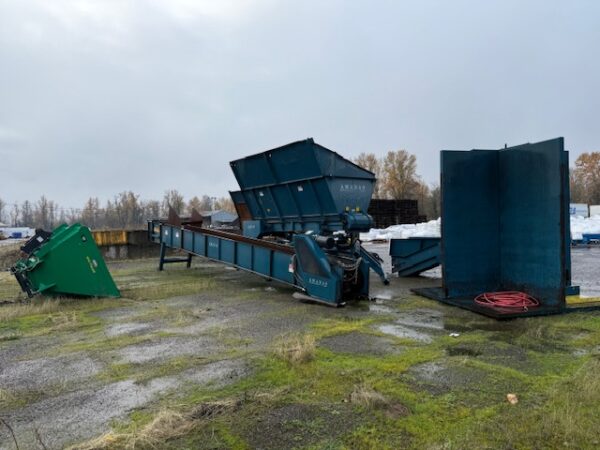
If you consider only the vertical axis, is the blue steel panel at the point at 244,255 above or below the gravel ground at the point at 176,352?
above

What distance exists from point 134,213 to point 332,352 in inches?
2584

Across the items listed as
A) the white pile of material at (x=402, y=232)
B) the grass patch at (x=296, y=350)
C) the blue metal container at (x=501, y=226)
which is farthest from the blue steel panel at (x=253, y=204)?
the white pile of material at (x=402, y=232)

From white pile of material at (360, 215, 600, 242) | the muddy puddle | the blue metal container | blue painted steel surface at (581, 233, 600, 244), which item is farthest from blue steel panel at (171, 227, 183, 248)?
blue painted steel surface at (581, 233, 600, 244)

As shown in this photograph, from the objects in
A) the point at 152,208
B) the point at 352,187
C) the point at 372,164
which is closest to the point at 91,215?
the point at 152,208

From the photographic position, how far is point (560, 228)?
→ 18.8 feet

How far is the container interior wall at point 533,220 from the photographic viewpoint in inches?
229

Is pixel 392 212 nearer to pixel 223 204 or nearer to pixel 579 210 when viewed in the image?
pixel 579 210

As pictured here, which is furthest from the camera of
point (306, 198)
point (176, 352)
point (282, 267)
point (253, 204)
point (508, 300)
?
point (253, 204)

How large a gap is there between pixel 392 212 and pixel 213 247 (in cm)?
2181

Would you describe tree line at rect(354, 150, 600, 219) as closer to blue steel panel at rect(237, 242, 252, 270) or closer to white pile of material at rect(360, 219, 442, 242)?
white pile of material at rect(360, 219, 442, 242)

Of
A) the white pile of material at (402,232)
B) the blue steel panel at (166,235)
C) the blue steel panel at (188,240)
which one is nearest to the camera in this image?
the blue steel panel at (188,240)

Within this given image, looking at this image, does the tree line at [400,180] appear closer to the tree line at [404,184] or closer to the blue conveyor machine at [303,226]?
the tree line at [404,184]

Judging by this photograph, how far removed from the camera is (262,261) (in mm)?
7926

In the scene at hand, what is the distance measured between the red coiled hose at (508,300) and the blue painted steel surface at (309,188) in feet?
7.98
